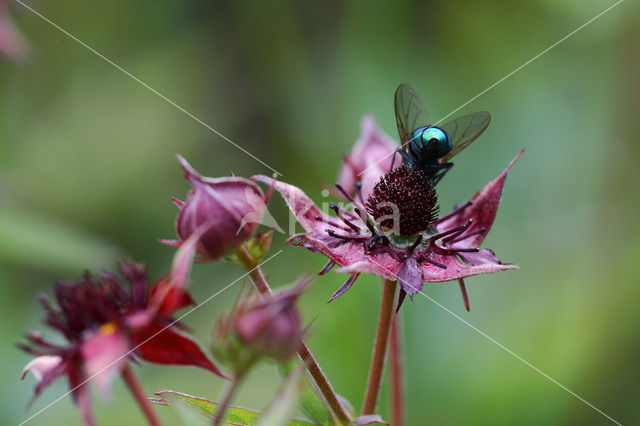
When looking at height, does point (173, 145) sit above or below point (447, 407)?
above

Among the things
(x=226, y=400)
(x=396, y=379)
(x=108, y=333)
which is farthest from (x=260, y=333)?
(x=396, y=379)

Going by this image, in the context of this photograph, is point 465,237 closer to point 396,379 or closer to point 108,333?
point 396,379

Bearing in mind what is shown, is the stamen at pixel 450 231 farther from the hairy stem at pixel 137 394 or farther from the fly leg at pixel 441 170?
the hairy stem at pixel 137 394

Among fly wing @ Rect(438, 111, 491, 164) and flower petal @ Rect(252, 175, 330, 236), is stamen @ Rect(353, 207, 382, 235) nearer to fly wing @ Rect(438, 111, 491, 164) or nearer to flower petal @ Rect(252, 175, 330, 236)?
flower petal @ Rect(252, 175, 330, 236)

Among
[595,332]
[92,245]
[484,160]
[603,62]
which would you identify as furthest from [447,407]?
[603,62]

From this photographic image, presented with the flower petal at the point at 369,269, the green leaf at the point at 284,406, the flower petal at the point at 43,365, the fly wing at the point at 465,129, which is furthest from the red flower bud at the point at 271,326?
the fly wing at the point at 465,129

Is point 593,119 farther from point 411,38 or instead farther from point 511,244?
point 411,38

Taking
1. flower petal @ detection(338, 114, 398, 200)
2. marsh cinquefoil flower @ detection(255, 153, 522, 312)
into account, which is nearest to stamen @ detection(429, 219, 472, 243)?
marsh cinquefoil flower @ detection(255, 153, 522, 312)
